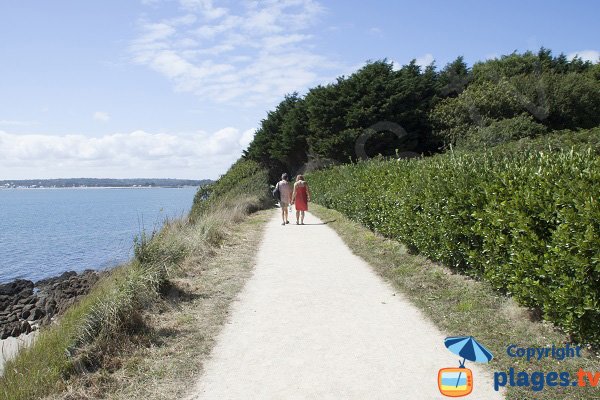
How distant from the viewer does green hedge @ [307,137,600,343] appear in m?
4.75

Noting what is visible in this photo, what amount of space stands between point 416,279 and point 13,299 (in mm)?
15764

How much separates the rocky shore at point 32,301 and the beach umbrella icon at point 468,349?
10153mm

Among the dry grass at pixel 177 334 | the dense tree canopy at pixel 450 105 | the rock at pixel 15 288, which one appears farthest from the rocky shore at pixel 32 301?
the dense tree canopy at pixel 450 105

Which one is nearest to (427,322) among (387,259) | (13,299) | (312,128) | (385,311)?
(385,311)

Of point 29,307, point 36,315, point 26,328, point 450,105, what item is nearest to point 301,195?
point 36,315

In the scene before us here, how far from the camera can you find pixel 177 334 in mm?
6141

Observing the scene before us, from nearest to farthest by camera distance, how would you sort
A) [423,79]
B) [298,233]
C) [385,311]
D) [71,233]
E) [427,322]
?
[427,322] < [385,311] < [298,233] < [71,233] < [423,79]

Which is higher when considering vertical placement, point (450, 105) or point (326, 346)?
point (450, 105)

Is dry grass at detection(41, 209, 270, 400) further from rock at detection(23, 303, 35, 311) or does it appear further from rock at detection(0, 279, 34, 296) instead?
rock at detection(0, 279, 34, 296)

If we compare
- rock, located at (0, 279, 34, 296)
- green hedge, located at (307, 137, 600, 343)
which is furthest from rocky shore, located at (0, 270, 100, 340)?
green hedge, located at (307, 137, 600, 343)

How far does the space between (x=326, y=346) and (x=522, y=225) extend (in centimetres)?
278

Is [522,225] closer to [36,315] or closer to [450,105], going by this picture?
[36,315]

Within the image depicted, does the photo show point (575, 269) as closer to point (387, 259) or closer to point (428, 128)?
point (387, 259)

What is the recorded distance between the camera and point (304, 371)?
16.1 feet
